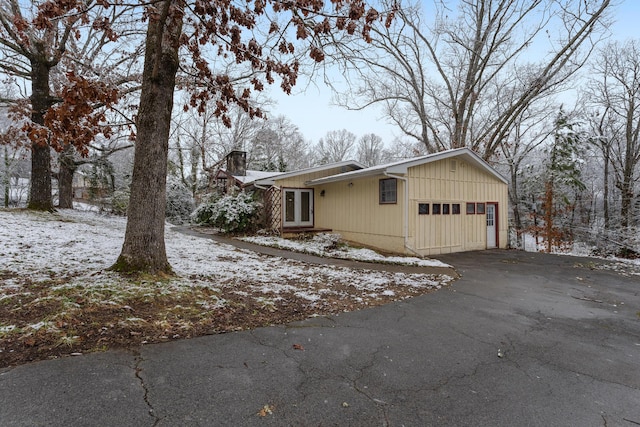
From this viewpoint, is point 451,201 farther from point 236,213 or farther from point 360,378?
point 360,378

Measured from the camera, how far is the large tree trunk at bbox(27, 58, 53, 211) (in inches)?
422

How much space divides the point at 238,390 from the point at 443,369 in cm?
179

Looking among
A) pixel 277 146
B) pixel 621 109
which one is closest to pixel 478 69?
pixel 621 109

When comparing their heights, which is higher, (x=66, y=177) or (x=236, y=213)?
(x=66, y=177)

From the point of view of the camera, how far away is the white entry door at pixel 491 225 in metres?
12.5

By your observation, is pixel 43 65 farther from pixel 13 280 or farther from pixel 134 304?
pixel 134 304

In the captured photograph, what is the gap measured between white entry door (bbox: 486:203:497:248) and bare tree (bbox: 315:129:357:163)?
2936 cm

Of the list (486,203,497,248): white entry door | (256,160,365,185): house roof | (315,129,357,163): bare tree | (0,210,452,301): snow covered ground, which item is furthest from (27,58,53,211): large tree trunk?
(315,129,357,163): bare tree

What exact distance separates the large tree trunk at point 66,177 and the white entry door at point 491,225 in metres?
18.3

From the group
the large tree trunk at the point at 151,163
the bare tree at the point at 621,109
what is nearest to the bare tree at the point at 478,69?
the bare tree at the point at 621,109

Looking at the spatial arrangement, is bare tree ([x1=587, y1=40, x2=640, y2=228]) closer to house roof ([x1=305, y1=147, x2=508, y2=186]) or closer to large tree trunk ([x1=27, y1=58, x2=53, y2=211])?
house roof ([x1=305, y1=147, x2=508, y2=186])

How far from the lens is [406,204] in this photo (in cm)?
992

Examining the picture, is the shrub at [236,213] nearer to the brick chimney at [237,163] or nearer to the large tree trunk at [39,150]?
the brick chimney at [237,163]

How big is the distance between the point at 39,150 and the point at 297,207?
9.35 meters
